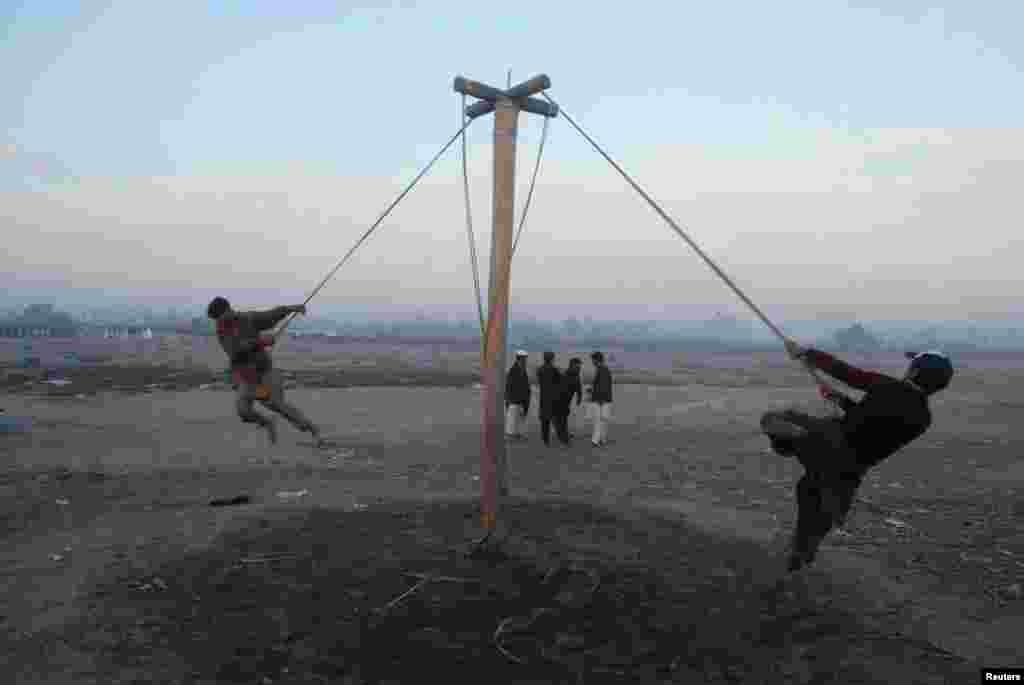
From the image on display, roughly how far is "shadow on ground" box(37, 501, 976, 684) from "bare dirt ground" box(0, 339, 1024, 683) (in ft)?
0.08

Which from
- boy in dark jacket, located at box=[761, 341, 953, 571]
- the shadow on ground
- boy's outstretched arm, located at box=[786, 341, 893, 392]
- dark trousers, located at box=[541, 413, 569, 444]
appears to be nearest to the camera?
the shadow on ground

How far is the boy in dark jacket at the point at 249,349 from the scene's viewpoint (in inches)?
302

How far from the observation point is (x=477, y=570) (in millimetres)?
6867

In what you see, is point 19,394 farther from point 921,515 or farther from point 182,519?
point 921,515

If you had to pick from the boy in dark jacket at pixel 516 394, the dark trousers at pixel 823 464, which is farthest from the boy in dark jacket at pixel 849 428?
the boy in dark jacket at pixel 516 394

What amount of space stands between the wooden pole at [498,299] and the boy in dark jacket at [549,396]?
8028 millimetres

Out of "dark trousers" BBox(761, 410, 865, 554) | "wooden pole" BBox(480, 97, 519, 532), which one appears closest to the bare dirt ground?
"wooden pole" BBox(480, 97, 519, 532)

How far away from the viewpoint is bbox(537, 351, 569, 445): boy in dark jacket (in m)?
15.4

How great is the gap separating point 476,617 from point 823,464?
2.87m

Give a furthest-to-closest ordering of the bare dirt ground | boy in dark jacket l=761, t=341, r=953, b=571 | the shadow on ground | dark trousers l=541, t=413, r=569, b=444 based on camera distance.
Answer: dark trousers l=541, t=413, r=569, b=444, boy in dark jacket l=761, t=341, r=953, b=571, the bare dirt ground, the shadow on ground

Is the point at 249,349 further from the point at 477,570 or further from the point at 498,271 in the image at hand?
the point at 477,570

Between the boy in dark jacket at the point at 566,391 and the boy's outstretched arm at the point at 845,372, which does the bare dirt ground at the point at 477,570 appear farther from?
the boy's outstretched arm at the point at 845,372

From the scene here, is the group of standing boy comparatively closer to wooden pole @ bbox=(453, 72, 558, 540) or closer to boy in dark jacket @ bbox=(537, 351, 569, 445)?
boy in dark jacket @ bbox=(537, 351, 569, 445)

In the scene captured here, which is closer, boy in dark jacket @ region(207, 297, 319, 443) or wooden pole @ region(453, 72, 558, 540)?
wooden pole @ region(453, 72, 558, 540)
